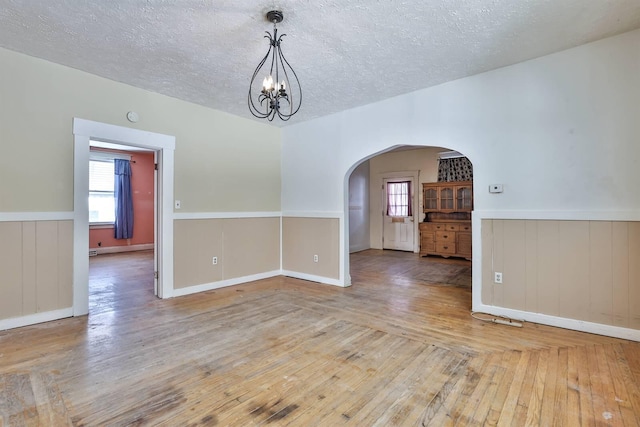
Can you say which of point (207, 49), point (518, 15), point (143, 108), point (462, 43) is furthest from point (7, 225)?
point (518, 15)

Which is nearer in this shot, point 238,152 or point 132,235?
point 238,152

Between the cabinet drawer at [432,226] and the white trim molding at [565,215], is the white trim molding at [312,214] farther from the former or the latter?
the cabinet drawer at [432,226]

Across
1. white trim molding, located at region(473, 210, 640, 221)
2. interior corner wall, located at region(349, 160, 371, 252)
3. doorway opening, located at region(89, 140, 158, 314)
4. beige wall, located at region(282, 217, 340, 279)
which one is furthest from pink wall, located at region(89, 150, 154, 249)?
white trim molding, located at region(473, 210, 640, 221)

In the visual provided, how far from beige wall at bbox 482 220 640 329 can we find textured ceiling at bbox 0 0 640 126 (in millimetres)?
1657

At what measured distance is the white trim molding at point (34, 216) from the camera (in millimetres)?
2900

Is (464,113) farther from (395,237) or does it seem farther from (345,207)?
(395,237)

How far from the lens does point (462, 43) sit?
8.81 feet

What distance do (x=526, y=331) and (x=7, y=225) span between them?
193 inches

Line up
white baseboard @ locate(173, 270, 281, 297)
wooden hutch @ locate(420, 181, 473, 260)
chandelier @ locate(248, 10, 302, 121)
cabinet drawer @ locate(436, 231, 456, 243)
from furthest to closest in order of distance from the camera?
cabinet drawer @ locate(436, 231, 456, 243)
wooden hutch @ locate(420, 181, 473, 260)
white baseboard @ locate(173, 270, 281, 297)
chandelier @ locate(248, 10, 302, 121)

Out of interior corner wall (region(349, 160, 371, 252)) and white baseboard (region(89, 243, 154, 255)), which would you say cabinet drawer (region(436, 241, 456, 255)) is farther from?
white baseboard (region(89, 243, 154, 255))

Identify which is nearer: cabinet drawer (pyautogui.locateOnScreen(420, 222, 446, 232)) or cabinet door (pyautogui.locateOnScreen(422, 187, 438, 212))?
cabinet drawer (pyautogui.locateOnScreen(420, 222, 446, 232))

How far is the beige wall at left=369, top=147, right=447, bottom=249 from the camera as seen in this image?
7.82 metres

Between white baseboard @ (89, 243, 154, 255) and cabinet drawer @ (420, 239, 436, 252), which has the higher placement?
cabinet drawer @ (420, 239, 436, 252)

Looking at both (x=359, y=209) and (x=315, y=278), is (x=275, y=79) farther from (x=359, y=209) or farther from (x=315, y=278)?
(x=359, y=209)
